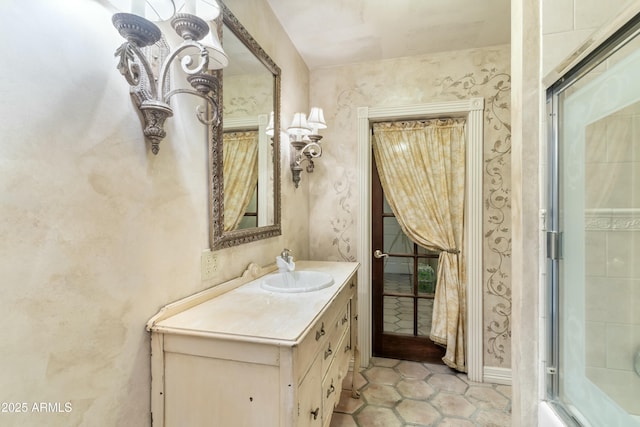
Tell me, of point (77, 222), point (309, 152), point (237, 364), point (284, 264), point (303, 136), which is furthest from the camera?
point (309, 152)

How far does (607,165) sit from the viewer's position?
1.12 metres

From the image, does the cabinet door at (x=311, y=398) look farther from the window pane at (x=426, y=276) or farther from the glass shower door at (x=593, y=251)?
the window pane at (x=426, y=276)

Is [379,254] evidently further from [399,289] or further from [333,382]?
[333,382]

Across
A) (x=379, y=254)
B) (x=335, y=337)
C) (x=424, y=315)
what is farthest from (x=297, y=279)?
(x=424, y=315)

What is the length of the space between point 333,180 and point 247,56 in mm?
1228

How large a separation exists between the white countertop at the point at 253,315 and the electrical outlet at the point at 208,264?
108mm

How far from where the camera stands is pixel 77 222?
804mm

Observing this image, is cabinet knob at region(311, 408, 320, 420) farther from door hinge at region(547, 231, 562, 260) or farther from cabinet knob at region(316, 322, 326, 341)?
door hinge at region(547, 231, 562, 260)

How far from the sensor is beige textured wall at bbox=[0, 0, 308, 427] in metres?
0.68

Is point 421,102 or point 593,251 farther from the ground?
point 421,102

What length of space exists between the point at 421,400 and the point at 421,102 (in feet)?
7.21

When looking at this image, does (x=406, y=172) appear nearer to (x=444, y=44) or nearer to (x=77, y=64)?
(x=444, y=44)

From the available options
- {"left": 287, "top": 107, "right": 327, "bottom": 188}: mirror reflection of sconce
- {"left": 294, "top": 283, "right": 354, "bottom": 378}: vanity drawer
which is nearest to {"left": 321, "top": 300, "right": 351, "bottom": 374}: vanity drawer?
{"left": 294, "top": 283, "right": 354, "bottom": 378}: vanity drawer

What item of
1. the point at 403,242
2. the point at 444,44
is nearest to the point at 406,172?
the point at 403,242
